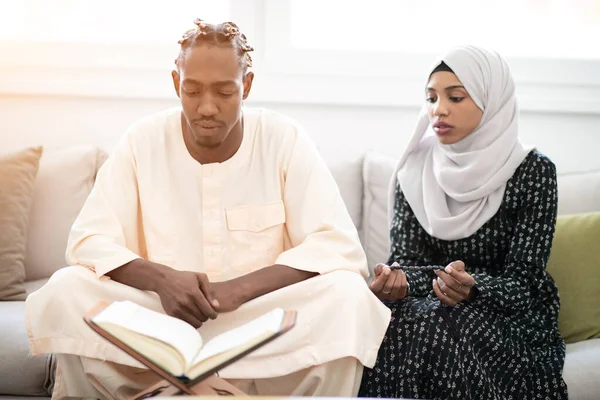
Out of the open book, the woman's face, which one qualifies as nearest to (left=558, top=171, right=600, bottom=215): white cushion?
the woman's face

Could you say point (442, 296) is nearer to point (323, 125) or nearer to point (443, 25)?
point (323, 125)

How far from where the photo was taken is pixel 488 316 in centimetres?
238

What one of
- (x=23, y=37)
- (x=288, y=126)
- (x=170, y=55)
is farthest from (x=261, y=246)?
(x=23, y=37)

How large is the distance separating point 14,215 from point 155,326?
4.45 feet

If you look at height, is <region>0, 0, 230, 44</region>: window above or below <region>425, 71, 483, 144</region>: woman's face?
above

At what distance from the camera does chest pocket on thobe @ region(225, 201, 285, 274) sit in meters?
2.37

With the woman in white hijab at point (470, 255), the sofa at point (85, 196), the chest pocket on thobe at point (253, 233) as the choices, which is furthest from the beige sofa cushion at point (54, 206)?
the woman in white hijab at point (470, 255)

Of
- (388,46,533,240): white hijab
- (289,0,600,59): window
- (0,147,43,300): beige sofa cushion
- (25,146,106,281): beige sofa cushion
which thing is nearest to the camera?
(388,46,533,240): white hijab

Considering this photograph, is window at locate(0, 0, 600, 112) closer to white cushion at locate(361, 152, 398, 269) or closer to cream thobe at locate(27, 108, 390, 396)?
white cushion at locate(361, 152, 398, 269)

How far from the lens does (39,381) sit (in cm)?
239

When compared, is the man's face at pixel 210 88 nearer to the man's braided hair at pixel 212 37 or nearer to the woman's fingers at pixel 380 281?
the man's braided hair at pixel 212 37

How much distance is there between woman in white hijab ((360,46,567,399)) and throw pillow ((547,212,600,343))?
0.13 meters

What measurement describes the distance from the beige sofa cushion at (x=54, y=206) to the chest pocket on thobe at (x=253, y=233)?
82cm

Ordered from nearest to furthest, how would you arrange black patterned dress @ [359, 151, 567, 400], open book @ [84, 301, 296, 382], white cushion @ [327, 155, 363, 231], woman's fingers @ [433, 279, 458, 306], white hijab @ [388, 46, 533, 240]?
open book @ [84, 301, 296, 382] < black patterned dress @ [359, 151, 567, 400] < woman's fingers @ [433, 279, 458, 306] < white hijab @ [388, 46, 533, 240] < white cushion @ [327, 155, 363, 231]
